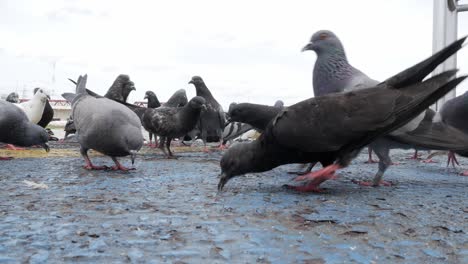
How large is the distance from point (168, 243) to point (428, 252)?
1153mm

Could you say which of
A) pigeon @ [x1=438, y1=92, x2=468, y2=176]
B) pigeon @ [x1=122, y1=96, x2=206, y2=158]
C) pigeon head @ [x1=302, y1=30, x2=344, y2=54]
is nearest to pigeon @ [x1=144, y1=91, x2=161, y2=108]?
pigeon @ [x1=122, y1=96, x2=206, y2=158]

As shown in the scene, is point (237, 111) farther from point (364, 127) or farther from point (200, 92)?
point (200, 92)

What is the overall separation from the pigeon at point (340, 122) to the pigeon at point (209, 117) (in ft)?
20.7

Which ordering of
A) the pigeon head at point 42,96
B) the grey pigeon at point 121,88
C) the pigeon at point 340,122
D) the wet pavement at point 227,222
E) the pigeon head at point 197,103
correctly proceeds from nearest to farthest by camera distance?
the wet pavement at point 227,222 < the pigeon at point 340,122 < the pigeon head at point 197,103 < the grey pigeon at point 121,88 < the pigeon head at point 42,96

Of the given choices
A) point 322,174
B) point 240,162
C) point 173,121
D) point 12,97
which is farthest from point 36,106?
point 322,174

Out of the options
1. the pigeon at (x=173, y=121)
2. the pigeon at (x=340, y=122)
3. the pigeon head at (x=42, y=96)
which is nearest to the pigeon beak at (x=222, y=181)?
the pigeon at (x=340, y=122)

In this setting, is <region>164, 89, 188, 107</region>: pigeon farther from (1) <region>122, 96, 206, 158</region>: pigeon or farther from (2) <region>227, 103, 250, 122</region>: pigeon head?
(2) <region>227, 103, 250, 122</region>: pigeon head

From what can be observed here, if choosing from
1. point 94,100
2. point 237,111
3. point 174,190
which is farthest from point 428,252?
point 94,100

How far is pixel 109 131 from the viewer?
4969mm

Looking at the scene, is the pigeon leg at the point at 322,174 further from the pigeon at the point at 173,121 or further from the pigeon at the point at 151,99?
the pigeon at the point at 151,99

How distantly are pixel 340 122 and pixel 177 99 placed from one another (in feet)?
31.3

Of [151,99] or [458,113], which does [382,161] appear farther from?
[151,99]

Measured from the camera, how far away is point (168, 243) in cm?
192

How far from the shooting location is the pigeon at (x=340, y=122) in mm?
3184
